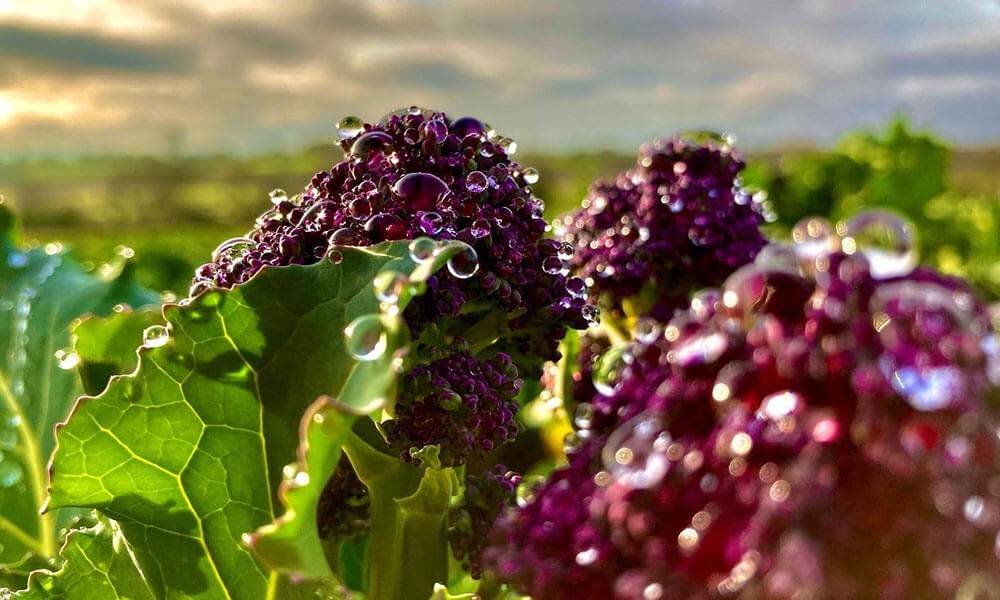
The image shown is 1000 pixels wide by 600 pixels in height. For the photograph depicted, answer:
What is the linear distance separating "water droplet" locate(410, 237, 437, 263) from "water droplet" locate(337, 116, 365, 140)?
7.9 inches

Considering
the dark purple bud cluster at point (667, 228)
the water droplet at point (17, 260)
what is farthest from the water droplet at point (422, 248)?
the water droplet at point (17, 260)

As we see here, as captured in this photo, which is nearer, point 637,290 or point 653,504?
point 653,504

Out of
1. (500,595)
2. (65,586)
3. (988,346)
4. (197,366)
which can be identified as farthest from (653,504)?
(65,586)

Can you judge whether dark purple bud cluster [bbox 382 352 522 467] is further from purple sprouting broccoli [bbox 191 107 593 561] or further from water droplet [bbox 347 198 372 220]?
water droplet [bbox 347 198 372 220]

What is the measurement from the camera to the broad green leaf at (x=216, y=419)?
2.26 feet

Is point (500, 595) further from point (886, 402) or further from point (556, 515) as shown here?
point (886, 402)

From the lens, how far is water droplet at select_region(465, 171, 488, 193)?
0.73 metres

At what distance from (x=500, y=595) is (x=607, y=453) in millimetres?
252

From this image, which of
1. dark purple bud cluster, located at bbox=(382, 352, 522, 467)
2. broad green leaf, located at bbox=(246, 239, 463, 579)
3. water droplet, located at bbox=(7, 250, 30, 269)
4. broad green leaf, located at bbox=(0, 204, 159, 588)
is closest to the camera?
broad green leaf, located at bbox=(246, 239, 463, 579)

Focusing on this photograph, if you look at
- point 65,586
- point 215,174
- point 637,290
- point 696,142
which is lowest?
point 215,174

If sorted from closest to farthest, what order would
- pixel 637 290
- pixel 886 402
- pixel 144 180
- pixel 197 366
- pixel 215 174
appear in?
pixel 886 402 → pixel 197 366 → pixel 637 290 → pixel 144 180 → pixel 215 174

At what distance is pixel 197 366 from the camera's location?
0.71m

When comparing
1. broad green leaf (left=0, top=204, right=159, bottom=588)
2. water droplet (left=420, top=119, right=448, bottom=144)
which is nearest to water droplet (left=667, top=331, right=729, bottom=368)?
water droplet (left=420, top=119, right=448, bottom=144)

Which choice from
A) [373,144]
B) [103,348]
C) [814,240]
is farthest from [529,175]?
[103,348]
